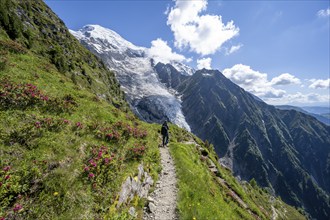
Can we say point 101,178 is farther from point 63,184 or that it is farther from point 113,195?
point 63,184

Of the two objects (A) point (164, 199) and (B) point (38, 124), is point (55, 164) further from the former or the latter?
(A) point (164, 199)

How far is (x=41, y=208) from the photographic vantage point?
818cm

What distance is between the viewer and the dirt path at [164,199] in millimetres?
12547

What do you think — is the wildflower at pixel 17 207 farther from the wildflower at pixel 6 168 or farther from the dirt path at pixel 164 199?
the dirt path at pixel 164 199

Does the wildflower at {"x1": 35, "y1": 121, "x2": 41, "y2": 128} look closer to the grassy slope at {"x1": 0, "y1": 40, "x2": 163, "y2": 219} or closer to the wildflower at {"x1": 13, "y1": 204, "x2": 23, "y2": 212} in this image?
the grassy slope at {"x1": 0, "y1": 40, "x2": 163, "y2": 219}

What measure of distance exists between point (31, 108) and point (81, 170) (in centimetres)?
765

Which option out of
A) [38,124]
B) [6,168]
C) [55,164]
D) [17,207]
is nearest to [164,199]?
[55,164]

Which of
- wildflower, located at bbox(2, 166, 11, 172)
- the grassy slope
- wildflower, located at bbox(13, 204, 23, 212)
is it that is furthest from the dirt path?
wildflower, located at bbox(2, 166, 11, 172)

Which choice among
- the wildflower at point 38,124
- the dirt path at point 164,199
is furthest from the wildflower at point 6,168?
the dirt path at point 164,199

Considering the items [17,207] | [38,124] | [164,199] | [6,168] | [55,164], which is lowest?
[164,199]

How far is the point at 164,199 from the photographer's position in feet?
47.7

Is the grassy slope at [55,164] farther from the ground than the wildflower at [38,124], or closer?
closer

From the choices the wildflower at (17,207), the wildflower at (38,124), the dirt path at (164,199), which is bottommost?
the dirt path at (164,199)

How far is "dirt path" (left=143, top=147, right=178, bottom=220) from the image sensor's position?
41.2 ft
